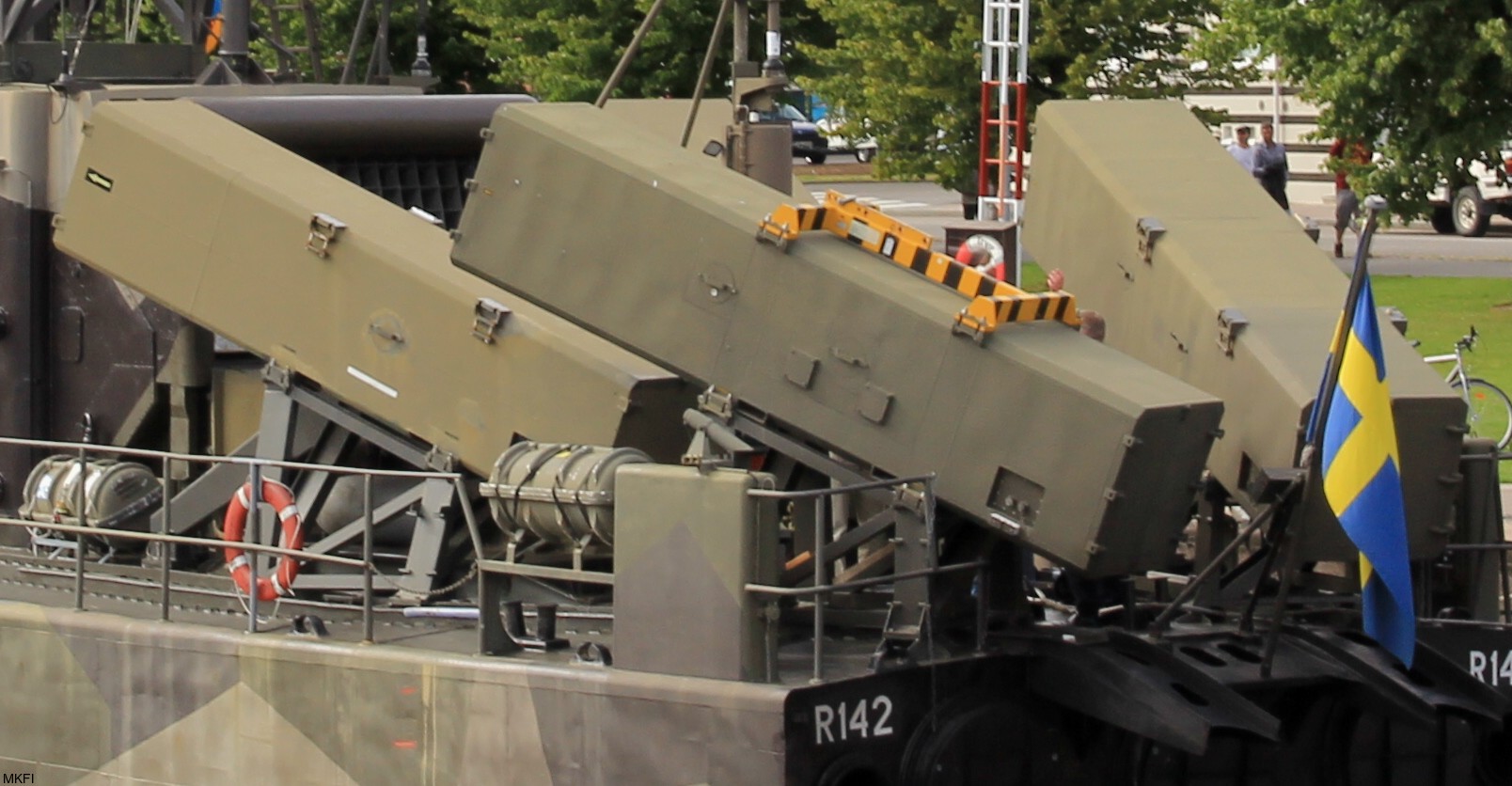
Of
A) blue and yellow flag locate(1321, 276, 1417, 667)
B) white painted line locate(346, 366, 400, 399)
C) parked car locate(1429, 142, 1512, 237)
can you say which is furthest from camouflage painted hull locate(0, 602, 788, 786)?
parked car locate(1429, 142, 1512, 237)

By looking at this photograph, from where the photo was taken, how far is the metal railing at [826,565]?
294 inches

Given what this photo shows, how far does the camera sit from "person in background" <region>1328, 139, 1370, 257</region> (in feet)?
72.1

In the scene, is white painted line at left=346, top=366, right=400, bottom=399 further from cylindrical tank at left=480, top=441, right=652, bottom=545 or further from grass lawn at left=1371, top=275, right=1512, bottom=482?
grass lawn at left=1371, top=275, right=1512, bottom=482

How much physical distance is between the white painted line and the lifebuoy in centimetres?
50

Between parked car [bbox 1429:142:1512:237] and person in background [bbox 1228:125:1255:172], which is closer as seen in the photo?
person in background [bbox 1228:125:1255:172]

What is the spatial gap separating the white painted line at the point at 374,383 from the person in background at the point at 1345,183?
560 inches

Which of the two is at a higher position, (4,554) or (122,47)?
(122,47)

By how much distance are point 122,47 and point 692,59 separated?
15018 mm

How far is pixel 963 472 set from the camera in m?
7.84

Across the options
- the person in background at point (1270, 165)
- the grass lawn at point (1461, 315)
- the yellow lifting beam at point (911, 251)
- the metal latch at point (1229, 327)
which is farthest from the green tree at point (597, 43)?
the yellow lifting beam at point (911, 251)

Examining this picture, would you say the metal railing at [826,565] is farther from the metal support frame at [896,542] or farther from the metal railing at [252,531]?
the metal railing at [252,531]

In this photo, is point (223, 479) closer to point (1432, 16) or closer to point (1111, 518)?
point (1111, 518)

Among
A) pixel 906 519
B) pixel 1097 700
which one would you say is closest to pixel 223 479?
pixel 906 519

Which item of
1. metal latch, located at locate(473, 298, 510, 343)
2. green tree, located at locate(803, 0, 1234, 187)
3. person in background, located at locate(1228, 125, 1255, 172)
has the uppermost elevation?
green tree, located at locate(803, 0, 1234, 187)
